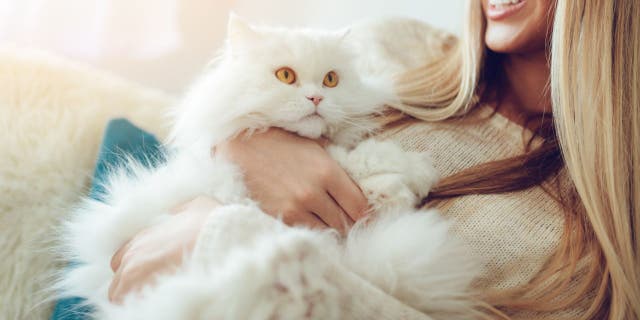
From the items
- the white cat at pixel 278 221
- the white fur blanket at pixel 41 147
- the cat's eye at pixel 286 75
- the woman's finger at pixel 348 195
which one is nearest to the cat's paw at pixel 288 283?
the white cat at pixel 278 221

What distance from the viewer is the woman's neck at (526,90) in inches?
43.0

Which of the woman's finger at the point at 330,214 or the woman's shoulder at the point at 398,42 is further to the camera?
the woman's shoulder at the point at 398,42

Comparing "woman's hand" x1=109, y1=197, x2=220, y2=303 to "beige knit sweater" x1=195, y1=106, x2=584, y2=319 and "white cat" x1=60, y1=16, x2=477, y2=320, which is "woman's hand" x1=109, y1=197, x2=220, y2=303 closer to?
"white cat" x1=60, y1=16, x2=477, y2=320

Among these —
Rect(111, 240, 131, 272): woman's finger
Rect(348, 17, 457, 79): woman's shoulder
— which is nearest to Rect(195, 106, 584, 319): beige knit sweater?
Rect(348, 17, 457, 79): woman's shoulder

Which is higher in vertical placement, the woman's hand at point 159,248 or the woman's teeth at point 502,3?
the woman's teeth at point 502,3

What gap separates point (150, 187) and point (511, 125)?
0.78 m

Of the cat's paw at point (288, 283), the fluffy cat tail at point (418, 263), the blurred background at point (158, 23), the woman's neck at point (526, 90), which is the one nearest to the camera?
the cat's paw at point (288, 283)

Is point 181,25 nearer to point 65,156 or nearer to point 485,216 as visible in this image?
point 65,156

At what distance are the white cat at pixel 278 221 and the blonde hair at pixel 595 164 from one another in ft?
0.49

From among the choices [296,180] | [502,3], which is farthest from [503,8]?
[296,180]

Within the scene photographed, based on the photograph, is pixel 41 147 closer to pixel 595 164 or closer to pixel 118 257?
pixel 118 257

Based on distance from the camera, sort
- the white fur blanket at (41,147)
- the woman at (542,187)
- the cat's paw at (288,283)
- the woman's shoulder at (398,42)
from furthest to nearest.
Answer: the woman's shoulder at (398,42) → the white fur blanket at (41,147) → the woman at (542,187) → the cat's paw at (288,283)

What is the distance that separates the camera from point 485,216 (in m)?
0.84

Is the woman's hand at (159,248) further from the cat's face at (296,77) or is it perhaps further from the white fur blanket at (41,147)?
the white fur blanket at (41,147)
